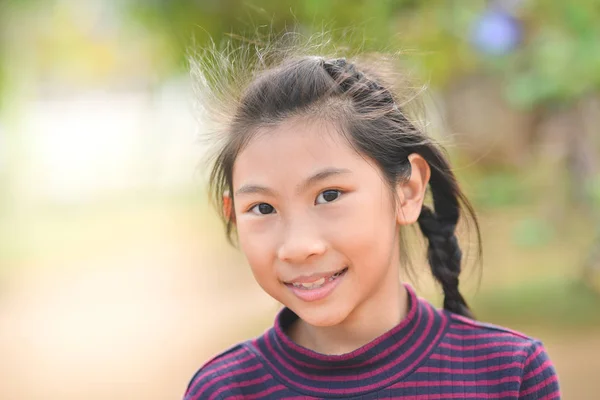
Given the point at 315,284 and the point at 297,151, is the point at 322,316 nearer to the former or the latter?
the point at 315,284

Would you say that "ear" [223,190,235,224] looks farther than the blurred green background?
No

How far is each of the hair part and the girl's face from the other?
40 millimetres

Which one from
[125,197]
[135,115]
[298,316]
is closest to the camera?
[298,316]

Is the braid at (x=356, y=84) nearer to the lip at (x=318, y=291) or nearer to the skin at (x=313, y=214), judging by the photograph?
the skin at (x=313, y=214)

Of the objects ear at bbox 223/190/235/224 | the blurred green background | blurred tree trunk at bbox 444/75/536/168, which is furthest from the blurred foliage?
ear at bbox 223/190/235/224

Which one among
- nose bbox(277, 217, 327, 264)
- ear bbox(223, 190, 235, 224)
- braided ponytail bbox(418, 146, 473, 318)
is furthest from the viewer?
braided ponytail bbox(418, 146, 473, 318)

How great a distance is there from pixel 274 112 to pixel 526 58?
105 inches

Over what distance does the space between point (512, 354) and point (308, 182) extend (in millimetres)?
438

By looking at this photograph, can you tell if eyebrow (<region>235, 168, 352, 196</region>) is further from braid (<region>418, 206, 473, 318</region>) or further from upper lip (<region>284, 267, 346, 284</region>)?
braid (<region>418, 206, 473, 318</region>)

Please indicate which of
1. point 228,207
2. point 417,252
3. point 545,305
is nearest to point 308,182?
point 228,207

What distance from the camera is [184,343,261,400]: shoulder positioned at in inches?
58.1

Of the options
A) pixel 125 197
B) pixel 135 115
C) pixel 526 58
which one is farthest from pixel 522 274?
pixel 135 115

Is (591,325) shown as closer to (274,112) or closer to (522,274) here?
(522,274)

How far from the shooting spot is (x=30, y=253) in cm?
762
